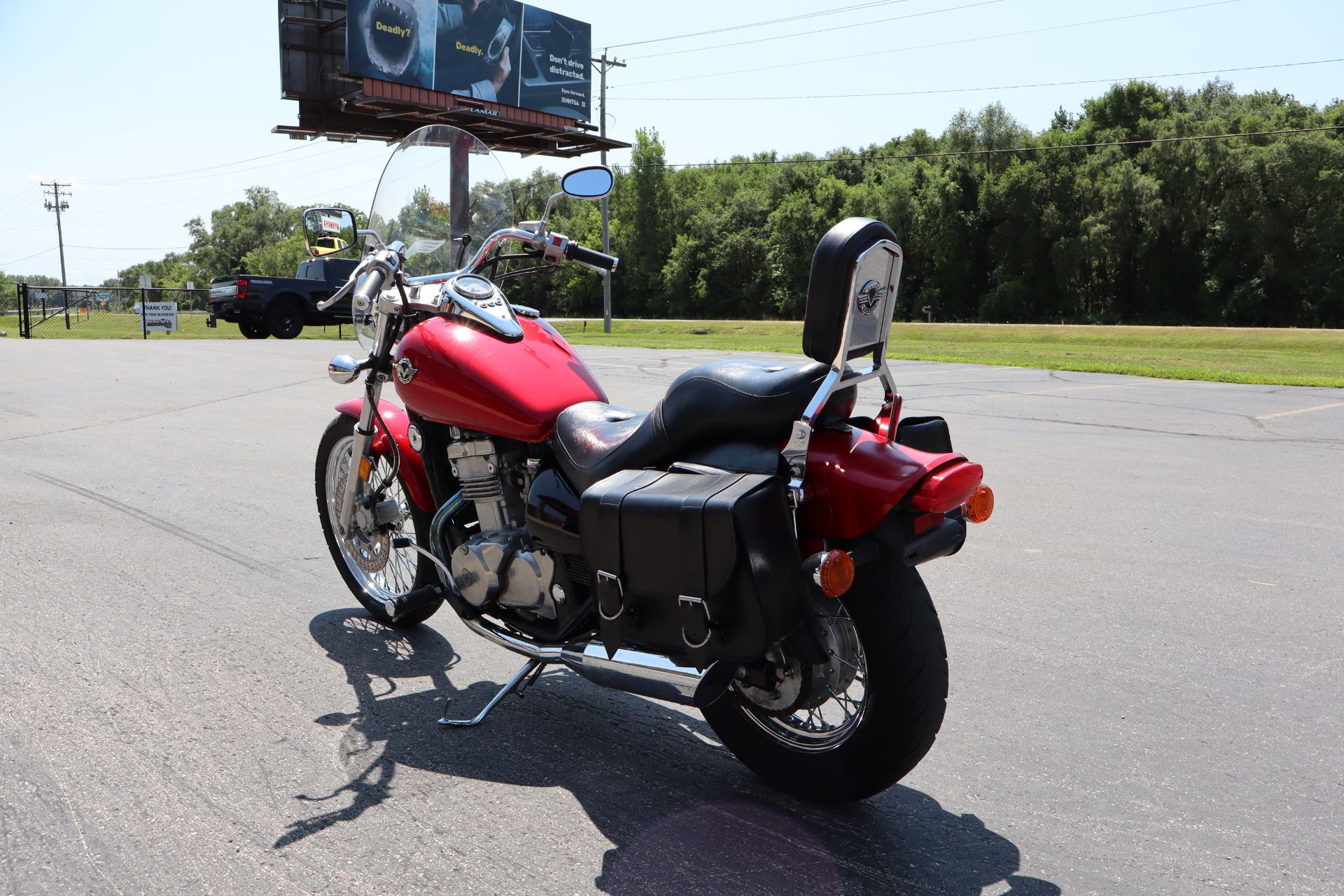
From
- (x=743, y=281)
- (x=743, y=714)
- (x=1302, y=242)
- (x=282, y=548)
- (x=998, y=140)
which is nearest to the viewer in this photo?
(x=743, y=714)

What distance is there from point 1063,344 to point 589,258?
30587 millimetres

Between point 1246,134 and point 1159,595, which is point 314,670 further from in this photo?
point 1246,134

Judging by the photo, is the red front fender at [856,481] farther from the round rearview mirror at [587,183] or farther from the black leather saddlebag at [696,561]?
the round rearview mirror at [587,183]

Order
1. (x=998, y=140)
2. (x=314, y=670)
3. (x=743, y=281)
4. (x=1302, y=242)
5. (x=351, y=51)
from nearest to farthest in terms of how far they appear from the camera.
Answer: (x=314, y=670) → (x=351, y=51) → (x=1302, y=242) → (x=998, y=140) → (x=743, y=281)

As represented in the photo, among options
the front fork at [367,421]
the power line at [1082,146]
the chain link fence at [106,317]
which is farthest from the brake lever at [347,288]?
the power line at [1082,146]

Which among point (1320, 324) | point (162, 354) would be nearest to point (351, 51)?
point (162, 354)

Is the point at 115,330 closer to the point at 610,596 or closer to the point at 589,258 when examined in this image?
the point at 589,258

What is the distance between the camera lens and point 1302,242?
49781 mm

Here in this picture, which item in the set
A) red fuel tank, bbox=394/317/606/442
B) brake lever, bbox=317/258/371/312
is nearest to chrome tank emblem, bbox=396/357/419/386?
red fuel tank, bbox=394/317/606/442

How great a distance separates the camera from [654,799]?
2994 millimetres

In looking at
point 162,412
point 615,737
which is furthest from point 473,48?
point 615,737

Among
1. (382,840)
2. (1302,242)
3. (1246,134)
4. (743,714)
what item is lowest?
(382,840)

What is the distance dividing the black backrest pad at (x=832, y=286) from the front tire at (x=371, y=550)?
2.05 m

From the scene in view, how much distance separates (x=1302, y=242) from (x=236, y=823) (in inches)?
2255
